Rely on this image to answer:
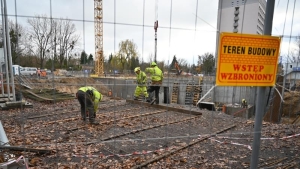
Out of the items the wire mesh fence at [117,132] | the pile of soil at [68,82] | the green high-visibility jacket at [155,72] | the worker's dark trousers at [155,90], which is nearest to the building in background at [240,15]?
the wire mesh fence at [117,132]

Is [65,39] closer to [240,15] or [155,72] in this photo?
[240,15]

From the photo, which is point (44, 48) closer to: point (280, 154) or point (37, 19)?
point (37, 19)

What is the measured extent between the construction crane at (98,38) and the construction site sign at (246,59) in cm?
134

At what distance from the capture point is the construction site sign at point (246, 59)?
1.74 meters

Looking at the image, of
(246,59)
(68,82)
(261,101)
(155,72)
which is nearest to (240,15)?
(246,59)

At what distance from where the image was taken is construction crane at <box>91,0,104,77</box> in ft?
7.52

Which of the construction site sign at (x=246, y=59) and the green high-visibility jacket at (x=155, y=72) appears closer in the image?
the construction site sign at (x=246, y=59)

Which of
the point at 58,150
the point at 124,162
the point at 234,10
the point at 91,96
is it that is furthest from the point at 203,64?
the point at 91,96

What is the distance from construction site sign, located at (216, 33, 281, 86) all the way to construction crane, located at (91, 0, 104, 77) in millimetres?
1338

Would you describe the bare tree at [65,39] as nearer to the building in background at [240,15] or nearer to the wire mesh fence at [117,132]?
the wire mesh fence at [117,132]

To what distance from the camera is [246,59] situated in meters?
1.79

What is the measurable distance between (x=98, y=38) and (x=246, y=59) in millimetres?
1607

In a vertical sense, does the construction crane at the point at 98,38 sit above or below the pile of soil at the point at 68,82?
above

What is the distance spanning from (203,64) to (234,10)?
1025 mm
